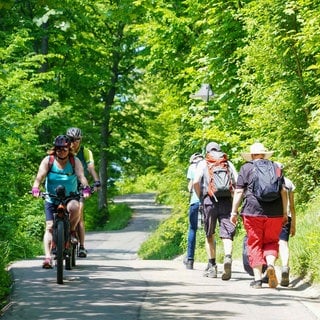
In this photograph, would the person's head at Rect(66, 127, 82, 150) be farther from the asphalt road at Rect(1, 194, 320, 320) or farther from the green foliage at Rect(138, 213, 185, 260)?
the green foliage at Rect(138, 213, 185, 260)

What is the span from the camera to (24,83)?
20.0m

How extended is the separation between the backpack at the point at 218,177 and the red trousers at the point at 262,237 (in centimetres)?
135

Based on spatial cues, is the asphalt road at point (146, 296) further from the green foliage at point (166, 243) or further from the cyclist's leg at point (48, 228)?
the green foliage at point (166, 243)

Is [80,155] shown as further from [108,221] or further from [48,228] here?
[108,221]

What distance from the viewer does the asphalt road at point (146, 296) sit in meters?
7.70

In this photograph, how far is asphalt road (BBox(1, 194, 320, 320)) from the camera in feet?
25.3

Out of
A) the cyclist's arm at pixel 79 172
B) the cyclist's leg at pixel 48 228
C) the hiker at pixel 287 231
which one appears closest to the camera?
the hiker at pixel 287 231

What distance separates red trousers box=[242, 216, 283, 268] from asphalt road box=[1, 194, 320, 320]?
1.33 ft

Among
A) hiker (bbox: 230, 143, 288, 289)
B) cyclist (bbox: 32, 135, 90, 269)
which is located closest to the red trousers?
hiker (bbox: 230, 143, 288, 289)

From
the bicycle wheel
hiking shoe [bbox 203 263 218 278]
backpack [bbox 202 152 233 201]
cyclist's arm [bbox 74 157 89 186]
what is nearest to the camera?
the bicycle wheel

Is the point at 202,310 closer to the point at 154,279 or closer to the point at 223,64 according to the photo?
the point at 154,279

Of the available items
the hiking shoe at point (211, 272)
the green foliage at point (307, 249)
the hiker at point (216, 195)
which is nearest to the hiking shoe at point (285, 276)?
the green foliage at point (307, 249)

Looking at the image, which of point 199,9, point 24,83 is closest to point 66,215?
point 24,83

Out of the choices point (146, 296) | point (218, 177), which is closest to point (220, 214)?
point (218, 177)
